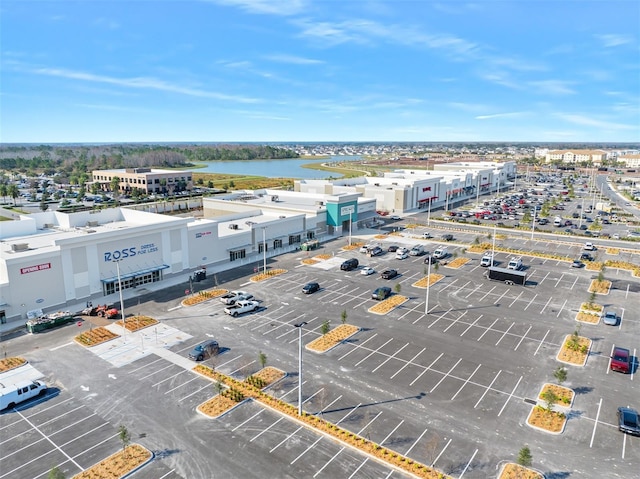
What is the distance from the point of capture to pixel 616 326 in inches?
1545

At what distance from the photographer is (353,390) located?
28.7m

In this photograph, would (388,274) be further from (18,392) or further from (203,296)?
(18,392)

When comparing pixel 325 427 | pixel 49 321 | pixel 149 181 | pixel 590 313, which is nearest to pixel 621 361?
pixel 590 313

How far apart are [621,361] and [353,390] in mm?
19767

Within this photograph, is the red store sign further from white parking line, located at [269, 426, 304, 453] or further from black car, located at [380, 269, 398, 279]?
black car, located at [380, 269, 398, 279]

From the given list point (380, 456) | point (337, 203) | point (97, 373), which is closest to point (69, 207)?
point (337, 203)

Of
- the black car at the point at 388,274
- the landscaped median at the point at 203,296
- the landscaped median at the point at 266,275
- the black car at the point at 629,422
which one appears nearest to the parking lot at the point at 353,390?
the black car at the point at 629,422

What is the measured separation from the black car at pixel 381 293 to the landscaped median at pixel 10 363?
31104mm

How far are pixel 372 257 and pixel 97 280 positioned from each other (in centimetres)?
3590

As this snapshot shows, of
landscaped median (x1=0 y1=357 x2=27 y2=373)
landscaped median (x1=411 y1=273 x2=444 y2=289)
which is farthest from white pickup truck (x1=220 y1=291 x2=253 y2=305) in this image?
landscaped median (x1=411 y1=273 x2=444 y2=289)

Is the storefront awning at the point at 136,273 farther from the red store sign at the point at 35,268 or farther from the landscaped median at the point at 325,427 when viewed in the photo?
the landscaped median at the point at 325,427

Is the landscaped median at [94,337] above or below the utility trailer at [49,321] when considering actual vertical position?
below

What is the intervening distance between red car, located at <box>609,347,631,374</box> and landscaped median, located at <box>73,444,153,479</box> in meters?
31.6

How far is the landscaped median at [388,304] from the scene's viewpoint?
42531 millimetres
